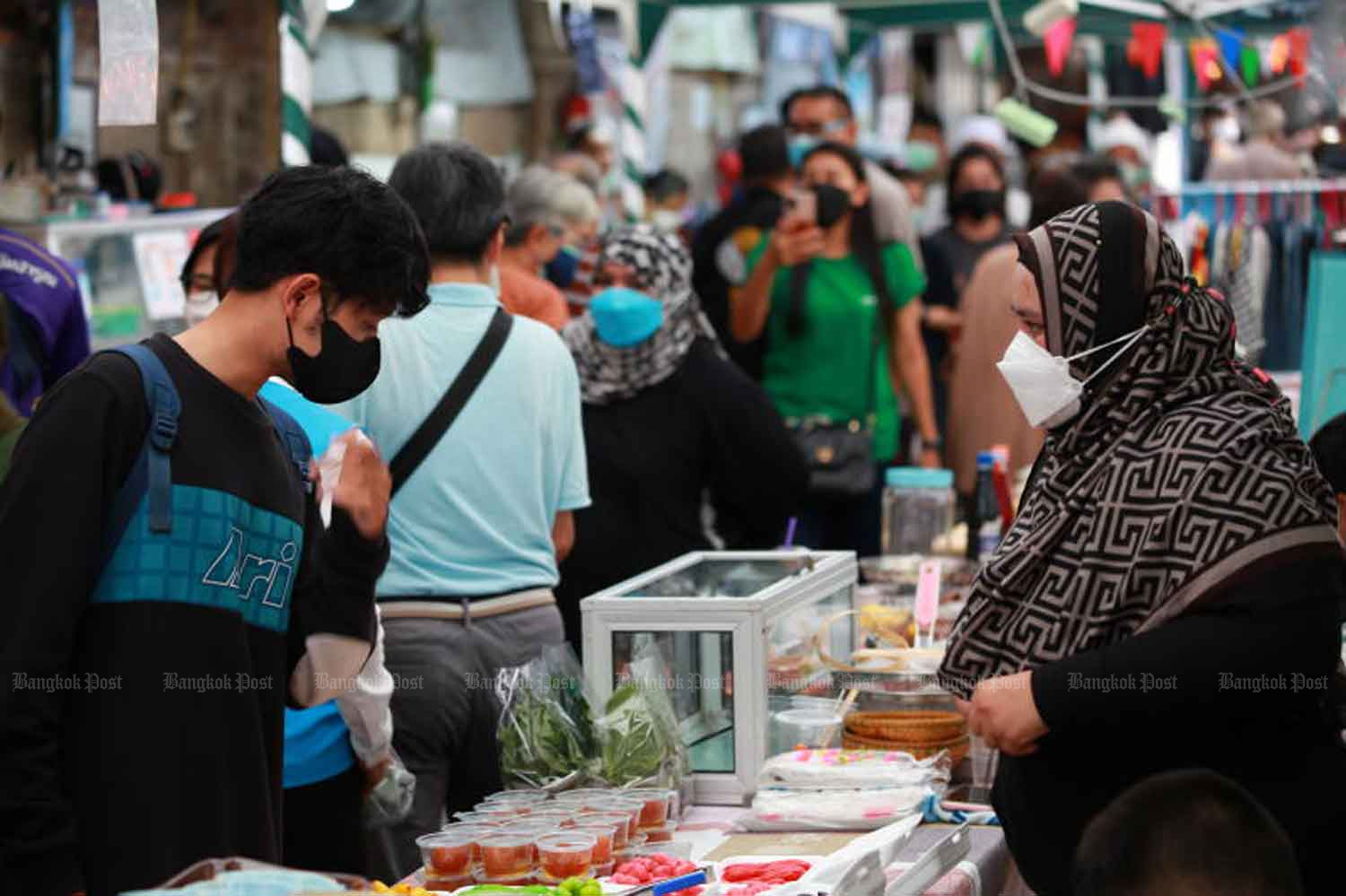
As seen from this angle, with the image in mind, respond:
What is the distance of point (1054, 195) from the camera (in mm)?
6477

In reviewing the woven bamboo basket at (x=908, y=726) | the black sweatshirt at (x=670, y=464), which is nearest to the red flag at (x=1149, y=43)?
the black sweatshirt at (x=670, y=464)

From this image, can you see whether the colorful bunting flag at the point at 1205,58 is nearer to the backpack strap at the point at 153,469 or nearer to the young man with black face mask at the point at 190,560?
the young man with black face mask at the point at 190,560

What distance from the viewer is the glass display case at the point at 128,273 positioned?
6.58 metres

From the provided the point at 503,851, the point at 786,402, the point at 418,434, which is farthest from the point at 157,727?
the point at 786,402

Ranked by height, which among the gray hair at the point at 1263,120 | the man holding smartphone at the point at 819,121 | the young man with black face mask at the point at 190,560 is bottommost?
the young man with black face mask at the point at 190,560

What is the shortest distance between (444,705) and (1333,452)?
177 cm

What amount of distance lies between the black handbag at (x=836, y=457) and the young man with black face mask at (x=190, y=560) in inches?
157

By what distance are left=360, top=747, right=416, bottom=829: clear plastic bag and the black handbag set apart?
313 cm

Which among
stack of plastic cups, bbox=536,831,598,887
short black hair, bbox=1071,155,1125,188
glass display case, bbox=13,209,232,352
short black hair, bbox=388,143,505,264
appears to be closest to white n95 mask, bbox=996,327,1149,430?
stack of plastic cups, bbox=536,831,598,887

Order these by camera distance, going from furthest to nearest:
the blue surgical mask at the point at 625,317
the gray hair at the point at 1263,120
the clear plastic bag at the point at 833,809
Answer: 1. the gray hair at the point at 1263,120
2. the blue surgical mask at the point at 625,317
3. the clear plastic bag at the point at 833,809

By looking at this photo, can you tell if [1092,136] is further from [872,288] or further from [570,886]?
[570,886]

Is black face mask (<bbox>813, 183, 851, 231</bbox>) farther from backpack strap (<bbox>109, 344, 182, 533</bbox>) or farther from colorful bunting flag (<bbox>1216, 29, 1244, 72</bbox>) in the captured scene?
backpack strap (<bbox>109, 344, 182, 533</bbox>)

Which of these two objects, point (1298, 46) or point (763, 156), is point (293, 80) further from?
point (1298, 46)

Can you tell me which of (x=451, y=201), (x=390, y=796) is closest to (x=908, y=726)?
(x=390, y=796)
